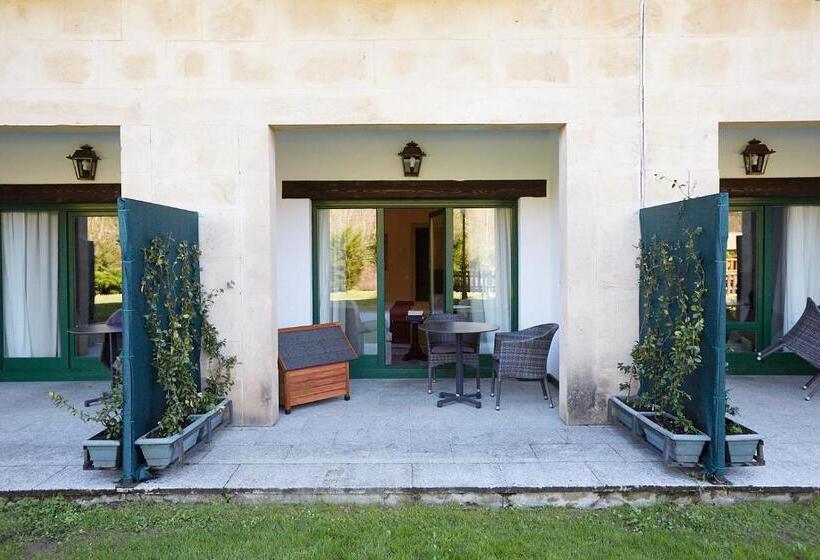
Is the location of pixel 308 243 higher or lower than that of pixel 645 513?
higher

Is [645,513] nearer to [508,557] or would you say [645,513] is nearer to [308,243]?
[508,557]

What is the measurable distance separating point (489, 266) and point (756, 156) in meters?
3.26

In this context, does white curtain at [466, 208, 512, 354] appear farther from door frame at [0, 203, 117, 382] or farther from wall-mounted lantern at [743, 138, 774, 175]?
door frame at [0, 203, 117, 382]

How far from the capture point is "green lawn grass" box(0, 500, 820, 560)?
9.18 feet

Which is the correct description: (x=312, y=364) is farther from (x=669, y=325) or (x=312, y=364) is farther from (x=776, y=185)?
(x=776, y=185)

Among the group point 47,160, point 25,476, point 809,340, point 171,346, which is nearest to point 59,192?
point 47,160

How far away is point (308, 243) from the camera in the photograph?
21.3 ft

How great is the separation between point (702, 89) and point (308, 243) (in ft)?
14.3

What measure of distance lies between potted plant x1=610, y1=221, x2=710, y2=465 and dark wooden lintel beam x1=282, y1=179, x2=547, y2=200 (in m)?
2.21

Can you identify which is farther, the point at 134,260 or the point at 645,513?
the point at 134,260

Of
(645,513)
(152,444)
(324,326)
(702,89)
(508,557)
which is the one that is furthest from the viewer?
(324,326)

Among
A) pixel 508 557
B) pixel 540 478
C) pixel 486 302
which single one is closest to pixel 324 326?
pixel 486 302

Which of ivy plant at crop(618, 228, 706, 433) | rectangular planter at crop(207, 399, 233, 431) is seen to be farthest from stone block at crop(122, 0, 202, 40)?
ivy plant at crop(618, 228, 706, 433)

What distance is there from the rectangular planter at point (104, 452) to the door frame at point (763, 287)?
6546 millimetres
